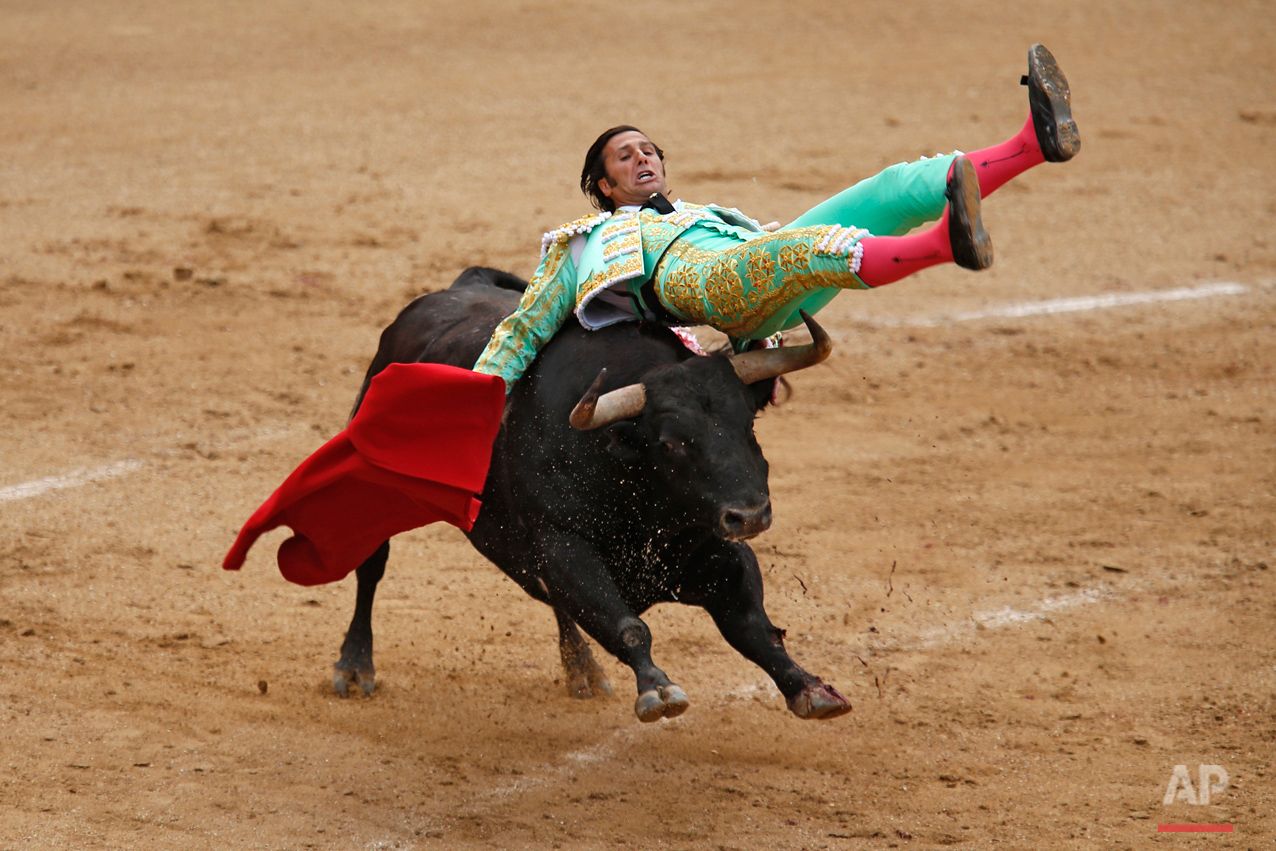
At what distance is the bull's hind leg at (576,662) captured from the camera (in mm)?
5332

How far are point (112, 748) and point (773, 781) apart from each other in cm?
217

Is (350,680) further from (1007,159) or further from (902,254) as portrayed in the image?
(1007,159)

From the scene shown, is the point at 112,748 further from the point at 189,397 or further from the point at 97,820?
the point at 189,397

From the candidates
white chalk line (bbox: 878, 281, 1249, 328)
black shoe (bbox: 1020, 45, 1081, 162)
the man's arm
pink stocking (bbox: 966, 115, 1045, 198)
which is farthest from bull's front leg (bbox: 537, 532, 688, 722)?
white chalk line (bbox: 878, 281, 1249, 328)

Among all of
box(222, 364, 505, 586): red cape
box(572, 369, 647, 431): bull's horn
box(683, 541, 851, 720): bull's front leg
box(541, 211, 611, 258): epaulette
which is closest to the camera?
box(572, 369, 647, 431): bull's horn

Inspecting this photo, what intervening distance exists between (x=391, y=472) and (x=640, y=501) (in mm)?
854

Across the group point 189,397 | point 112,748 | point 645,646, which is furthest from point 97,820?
point 189,397

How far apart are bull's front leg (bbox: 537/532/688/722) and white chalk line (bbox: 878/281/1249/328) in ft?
17.4

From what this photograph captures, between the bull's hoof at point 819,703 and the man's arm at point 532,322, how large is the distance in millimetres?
1336

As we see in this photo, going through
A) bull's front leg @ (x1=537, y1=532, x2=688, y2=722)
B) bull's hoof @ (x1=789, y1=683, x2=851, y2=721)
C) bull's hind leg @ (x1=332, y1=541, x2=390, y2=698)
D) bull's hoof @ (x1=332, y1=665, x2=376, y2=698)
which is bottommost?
bull's hoof @ (x1=332, y1=665, x2=376, y2=698)

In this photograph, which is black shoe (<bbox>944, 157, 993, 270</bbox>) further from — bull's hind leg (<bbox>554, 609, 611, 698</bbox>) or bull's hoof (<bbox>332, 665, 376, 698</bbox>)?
bull's hoof (<bbox>332, 665, 376, 698</bbox>)

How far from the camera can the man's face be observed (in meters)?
4.71

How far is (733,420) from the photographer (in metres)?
4.07

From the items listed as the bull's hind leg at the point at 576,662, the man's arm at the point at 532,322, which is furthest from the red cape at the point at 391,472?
the bull's hind leg at the point at 576,662
